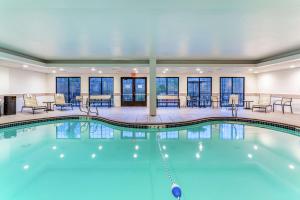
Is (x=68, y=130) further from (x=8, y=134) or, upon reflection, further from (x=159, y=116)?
(x=159, y=116)

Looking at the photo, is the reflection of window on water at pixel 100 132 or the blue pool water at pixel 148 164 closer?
the blue pool water at pixel 148 164

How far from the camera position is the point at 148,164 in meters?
4.05

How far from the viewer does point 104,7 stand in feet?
11.9

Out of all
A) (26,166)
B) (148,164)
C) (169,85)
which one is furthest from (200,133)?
(169,85)

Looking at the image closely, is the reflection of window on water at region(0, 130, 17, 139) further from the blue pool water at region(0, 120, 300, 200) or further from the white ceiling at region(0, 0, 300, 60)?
the white ceiling at region(0, 0, 300, 60)

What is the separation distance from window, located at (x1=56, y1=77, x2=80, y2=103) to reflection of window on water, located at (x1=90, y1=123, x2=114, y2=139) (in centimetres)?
666

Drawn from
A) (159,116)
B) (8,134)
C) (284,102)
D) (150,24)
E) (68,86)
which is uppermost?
(150,24)

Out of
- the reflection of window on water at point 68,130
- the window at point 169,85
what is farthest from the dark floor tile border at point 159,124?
the window at point 169,85

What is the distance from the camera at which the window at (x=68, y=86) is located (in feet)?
44.8

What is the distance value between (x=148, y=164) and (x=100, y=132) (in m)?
3.12

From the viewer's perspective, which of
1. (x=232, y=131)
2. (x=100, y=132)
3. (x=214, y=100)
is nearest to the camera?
(x=100, y=132)

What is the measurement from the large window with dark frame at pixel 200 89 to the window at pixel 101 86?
5.09 metres

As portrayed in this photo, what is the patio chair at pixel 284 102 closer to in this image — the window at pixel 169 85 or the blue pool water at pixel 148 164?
the blue pool water at pixel 148 164

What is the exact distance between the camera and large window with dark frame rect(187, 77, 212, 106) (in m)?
13.7
